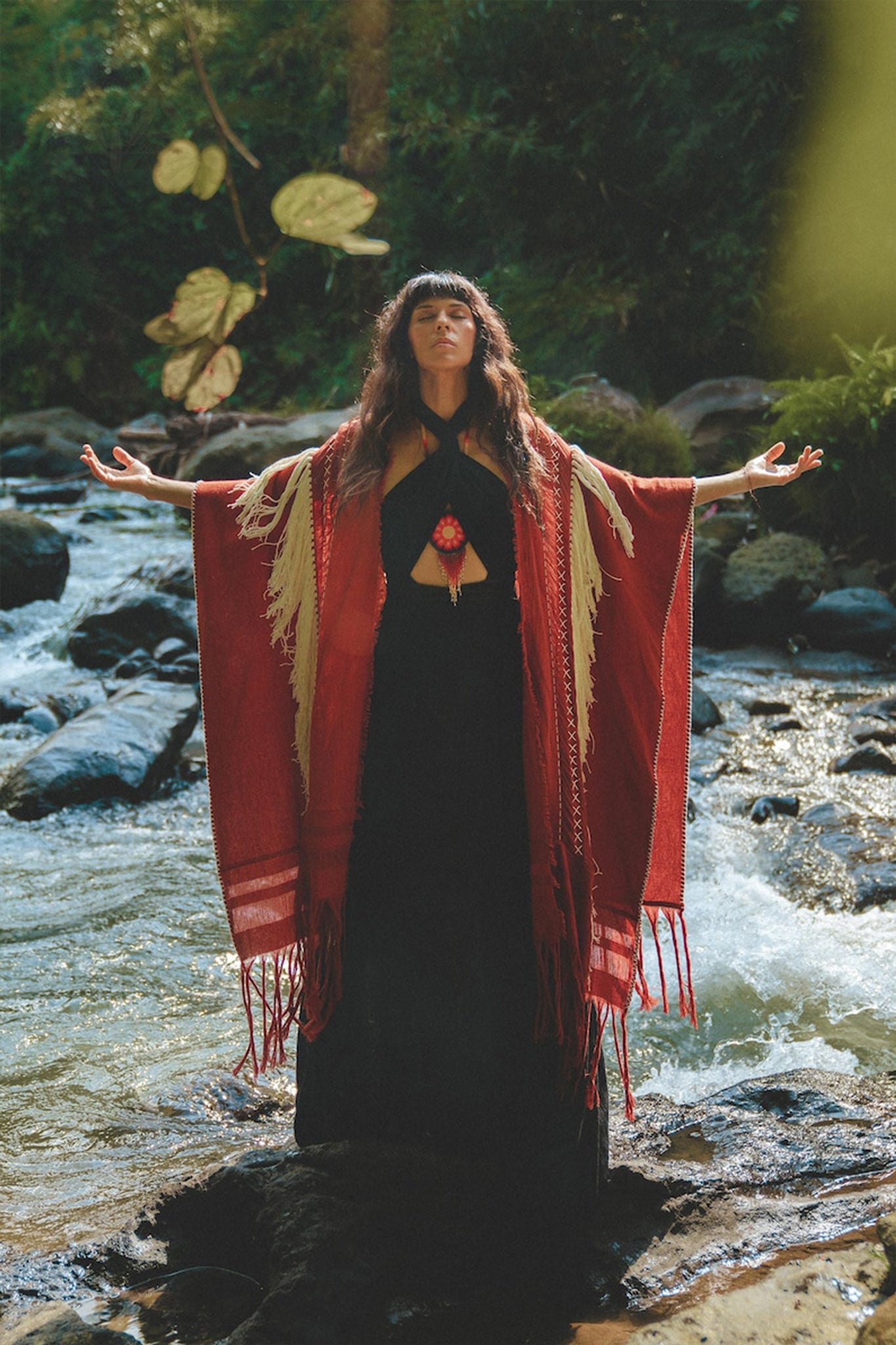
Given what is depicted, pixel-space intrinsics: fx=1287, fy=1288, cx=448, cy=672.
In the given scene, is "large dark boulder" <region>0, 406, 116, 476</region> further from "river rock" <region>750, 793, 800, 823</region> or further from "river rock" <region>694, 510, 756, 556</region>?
"river rock" <region>750, 793, 800, 823</region>

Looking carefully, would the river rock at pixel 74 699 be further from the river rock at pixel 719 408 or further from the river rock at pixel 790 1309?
the river rock at pixel 790 1309

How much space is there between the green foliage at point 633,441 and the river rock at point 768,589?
157 cm

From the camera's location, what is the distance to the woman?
270cm

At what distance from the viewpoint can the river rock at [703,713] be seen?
731 cm

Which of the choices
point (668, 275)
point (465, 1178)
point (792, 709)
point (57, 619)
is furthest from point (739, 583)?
point (465, 1178)

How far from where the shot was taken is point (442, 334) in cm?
276

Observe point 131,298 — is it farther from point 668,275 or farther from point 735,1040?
point 735,1040

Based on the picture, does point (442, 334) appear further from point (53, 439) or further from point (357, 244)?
point (53, 439)

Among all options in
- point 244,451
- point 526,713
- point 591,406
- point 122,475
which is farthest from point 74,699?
point 526,713

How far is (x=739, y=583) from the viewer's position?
360 inches

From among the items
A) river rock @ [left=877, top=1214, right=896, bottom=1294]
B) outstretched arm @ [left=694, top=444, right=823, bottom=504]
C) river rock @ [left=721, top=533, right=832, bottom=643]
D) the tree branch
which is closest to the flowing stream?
river rock @ [left=877, top=1214, right=896, bottom=1294]

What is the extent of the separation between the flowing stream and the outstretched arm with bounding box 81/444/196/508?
1596 millimetres

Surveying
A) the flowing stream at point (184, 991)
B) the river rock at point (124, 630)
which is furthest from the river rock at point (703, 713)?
the river rock at point (124, 630)

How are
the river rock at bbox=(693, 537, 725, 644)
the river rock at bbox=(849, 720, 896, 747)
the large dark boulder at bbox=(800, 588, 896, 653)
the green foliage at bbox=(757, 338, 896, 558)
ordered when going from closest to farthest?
1. the river rock at bbox=(849, 720, 896, 747)
2. the large dark boulder at bbox=(800, 588, 896, 653)
3. the river rock at bbox=(693, 537, 725, 644)
4. the green foliage at bbox=(757, 338, 896, 558)
